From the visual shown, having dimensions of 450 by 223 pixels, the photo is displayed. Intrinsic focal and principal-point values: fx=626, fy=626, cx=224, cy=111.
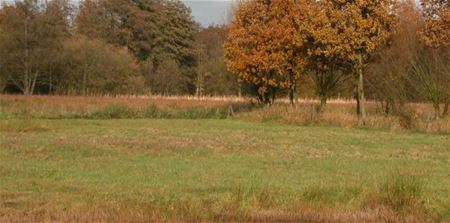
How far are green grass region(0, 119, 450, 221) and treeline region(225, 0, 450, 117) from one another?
932 centimetres

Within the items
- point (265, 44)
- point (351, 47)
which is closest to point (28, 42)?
point (265, 44)

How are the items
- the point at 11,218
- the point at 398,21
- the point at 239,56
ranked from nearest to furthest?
the point at 11,218, the point at 398,21, the point at 239,56

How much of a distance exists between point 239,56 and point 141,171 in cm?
2954

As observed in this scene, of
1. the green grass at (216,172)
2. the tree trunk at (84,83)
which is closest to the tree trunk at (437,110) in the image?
the green grass at (216,172)

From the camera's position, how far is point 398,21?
40.2 m

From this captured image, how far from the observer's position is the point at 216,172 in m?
15.2

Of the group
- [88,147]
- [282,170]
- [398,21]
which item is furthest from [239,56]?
[282,170]

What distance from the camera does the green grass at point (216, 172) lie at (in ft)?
31.9

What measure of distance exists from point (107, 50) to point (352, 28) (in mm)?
38490

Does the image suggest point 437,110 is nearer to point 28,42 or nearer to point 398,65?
point 398,65

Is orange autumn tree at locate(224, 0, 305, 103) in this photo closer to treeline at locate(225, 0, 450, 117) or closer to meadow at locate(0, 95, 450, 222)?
treeline at locate(225, 0, 450, 117)

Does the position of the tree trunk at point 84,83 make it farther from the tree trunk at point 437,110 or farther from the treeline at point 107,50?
the tree trunk at point 437,110

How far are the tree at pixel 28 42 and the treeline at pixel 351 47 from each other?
25861 mm

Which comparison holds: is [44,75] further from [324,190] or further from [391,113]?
[324,190]
